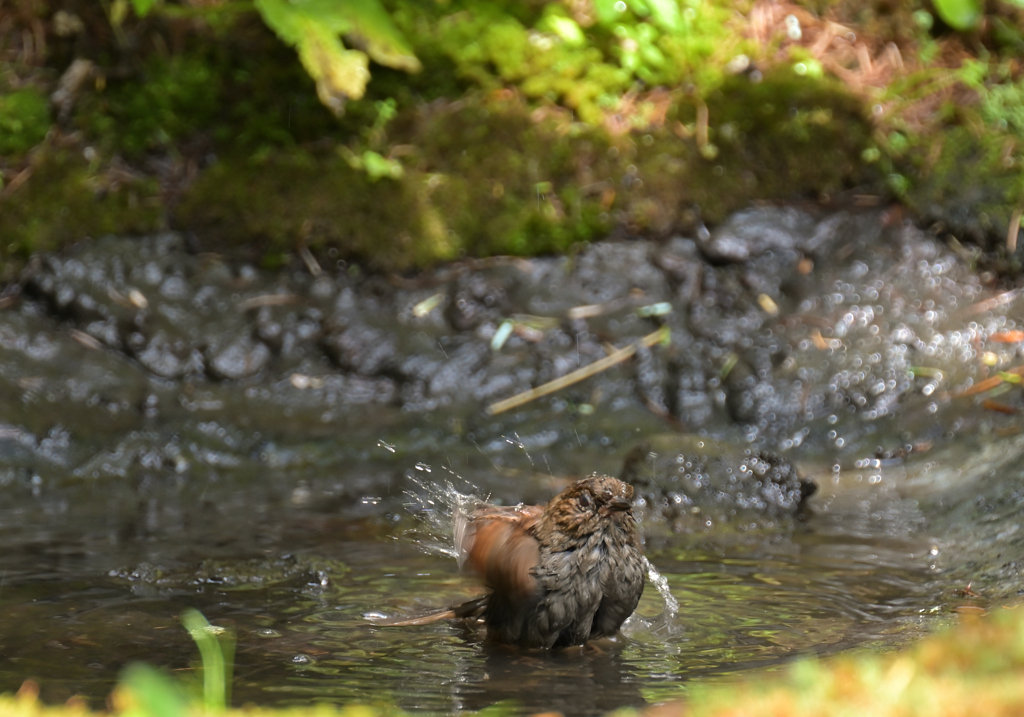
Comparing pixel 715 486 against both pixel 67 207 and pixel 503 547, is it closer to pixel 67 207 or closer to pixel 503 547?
pixel 503 547

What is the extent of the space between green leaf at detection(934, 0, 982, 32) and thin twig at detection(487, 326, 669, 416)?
130 inches

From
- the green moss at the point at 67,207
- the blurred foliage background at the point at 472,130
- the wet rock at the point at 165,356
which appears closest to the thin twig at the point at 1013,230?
the blurred foliage background at the point at 472,130

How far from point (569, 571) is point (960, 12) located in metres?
6.16

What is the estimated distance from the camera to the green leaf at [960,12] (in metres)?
7.60

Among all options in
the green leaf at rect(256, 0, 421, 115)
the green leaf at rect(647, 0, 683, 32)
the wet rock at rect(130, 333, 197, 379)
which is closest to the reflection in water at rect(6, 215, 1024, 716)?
the wet rock at rect(130, 333, 197, 379)

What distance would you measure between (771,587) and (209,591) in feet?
7.71

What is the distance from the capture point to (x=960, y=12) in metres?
7.64

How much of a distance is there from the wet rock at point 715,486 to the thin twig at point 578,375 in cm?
130

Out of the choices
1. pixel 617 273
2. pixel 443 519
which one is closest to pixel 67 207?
pixel 617 273

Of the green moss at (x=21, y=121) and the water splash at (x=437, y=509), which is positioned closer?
the water splash at (x=437, y=509)

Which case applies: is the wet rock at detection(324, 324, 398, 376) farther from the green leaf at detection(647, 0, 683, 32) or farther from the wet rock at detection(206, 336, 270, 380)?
the green leaf at detection(647, 0, 683, 32)

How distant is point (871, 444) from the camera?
6223 mm

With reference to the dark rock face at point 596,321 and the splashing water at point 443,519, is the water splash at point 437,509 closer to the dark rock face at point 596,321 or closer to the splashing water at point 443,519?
the splashing water at point 443,519

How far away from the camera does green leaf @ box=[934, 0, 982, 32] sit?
7.60 meters
